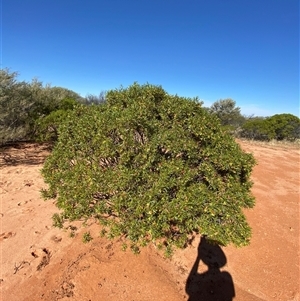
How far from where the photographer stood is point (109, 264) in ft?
15.2

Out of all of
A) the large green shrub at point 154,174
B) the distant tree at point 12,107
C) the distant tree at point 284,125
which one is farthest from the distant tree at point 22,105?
the distant tree at point 284,125

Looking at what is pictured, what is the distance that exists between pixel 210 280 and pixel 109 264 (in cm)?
200

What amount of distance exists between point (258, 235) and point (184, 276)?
2.72 meters

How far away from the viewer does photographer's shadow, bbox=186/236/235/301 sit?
4301 millimetres

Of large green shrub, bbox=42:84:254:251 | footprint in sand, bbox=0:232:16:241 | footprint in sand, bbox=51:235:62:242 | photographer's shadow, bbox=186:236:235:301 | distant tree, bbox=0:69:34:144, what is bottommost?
photographer's shadow, bbox=186:236:235:301

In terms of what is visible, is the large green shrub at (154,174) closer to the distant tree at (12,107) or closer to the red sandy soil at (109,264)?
the red sandy soil at (109,264)

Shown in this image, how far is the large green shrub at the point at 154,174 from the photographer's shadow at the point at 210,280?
3.42 feet

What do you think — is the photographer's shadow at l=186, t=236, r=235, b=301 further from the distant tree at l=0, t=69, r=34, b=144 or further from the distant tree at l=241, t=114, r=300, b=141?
the distant tree at l=241, t=114, r=300, b=141

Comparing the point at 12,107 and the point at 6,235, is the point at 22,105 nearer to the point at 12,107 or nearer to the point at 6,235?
the point at 12,107

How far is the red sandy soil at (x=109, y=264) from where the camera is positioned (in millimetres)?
4168

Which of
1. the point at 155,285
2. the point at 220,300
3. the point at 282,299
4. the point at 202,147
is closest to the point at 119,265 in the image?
the point at 155,285

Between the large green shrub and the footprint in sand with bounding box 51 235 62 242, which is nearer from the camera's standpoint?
the large green shrub

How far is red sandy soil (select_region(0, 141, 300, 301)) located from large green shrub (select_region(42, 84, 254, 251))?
82cm

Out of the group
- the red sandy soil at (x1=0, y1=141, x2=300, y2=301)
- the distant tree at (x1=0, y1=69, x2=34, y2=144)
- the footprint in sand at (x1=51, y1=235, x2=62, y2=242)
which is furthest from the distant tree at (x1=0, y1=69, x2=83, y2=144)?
the footprint in sand at (x1=51, y1=235, x2=62, y2=242)
